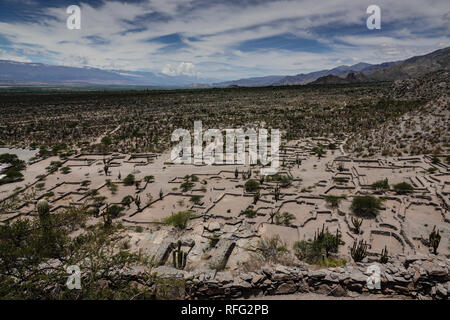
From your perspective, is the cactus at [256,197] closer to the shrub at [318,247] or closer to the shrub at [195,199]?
the shrub at [195,199]

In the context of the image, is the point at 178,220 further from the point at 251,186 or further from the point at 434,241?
the point at 434,241

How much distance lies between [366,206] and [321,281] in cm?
995

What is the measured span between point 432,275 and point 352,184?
43.6ft

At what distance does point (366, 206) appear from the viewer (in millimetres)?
16438

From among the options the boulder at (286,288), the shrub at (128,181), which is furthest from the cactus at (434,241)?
the shrub at (128,181)

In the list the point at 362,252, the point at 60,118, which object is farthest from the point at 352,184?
the point at 60,118

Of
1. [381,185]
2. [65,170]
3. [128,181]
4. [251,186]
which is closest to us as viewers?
[381,185]

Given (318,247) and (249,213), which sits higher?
(249,213)

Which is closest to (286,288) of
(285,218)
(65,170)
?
(285,218)

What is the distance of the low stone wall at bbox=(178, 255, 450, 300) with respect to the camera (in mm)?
8258

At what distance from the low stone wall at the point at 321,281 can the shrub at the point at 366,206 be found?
25.3 feet

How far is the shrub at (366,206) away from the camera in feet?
53.8

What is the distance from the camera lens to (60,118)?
5700 cm
